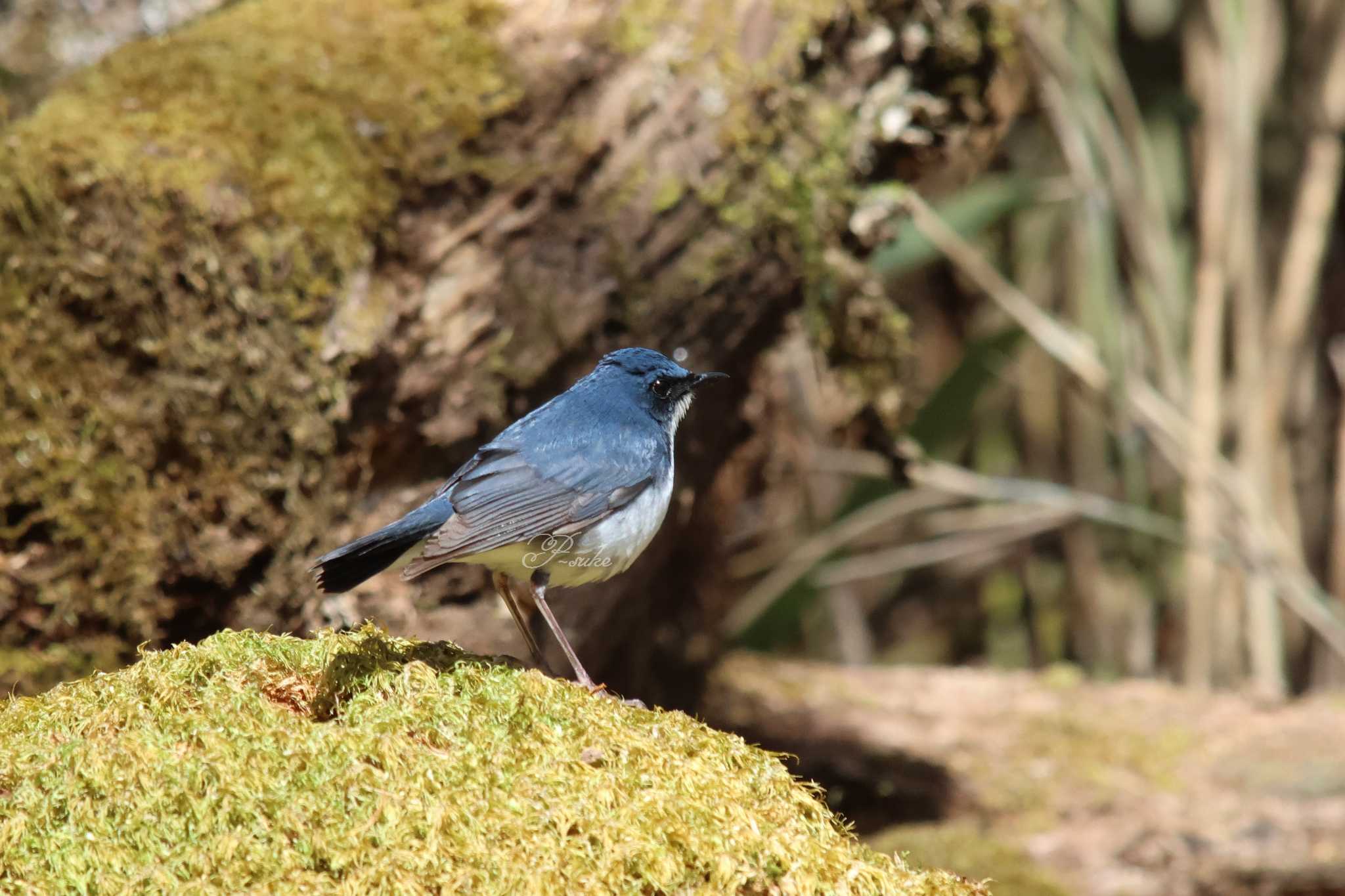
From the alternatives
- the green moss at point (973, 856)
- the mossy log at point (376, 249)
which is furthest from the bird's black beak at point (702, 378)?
the green moss at point (973, 856)

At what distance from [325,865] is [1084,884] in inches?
139

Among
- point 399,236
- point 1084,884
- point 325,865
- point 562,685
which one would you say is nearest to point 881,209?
point 399,236

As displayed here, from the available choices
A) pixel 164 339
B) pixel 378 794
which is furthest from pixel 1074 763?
pixel 378 794

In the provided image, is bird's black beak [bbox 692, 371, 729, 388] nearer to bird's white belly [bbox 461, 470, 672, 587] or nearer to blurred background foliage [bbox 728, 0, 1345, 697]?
bird's white belly [bbox 461, 470, 672, 587]

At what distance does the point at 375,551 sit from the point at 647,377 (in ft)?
3.58

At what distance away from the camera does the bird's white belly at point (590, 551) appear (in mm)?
3084

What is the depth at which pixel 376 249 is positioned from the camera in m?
4.10

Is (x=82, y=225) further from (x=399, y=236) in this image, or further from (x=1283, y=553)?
(x=1283, y=553)

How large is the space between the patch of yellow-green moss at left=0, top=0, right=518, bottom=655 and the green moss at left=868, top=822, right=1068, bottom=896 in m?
2.44

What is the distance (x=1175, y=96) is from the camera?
7.55m

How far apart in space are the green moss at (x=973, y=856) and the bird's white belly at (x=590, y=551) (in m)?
1.98

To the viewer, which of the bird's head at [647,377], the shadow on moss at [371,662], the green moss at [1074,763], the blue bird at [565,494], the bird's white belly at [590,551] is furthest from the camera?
the green moss at [1074,763]

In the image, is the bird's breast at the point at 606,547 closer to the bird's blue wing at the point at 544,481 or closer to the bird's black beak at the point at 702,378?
the bird's blue wing at the point at 544,481

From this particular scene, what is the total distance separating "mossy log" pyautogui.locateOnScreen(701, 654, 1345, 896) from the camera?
4.68m
